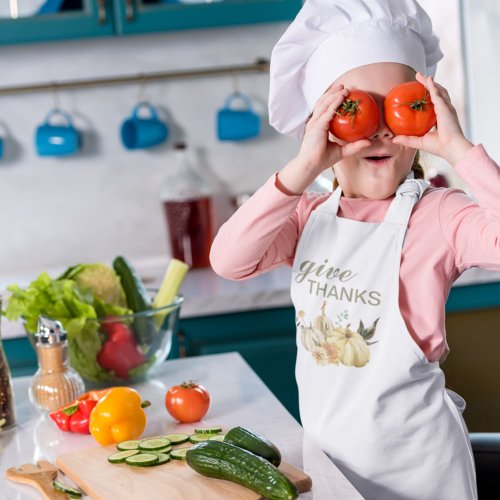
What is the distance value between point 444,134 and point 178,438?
0.58 meters

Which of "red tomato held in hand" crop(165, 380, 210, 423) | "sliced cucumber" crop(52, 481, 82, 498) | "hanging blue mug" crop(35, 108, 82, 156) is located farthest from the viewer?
"hanging blue mug" crop(35, 108, 82, 156)

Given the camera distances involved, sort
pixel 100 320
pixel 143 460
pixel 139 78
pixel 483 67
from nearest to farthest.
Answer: pixel 143 460
pixel 100 320
pixel 139 78
pixel 483 67

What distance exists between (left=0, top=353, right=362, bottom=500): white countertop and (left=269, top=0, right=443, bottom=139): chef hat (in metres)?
0.51

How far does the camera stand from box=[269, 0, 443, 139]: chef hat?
135 cm

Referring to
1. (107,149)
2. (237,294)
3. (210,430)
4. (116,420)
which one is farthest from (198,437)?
(107,149)

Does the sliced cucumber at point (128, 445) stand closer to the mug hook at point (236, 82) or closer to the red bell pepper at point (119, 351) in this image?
the red bell pepper at point (119, 351)

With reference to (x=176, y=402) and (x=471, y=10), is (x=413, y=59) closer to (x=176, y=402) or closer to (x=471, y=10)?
(x=176, y=402)

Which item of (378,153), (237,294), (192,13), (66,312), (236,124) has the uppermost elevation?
(192,13)

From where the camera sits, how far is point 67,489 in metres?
1.19

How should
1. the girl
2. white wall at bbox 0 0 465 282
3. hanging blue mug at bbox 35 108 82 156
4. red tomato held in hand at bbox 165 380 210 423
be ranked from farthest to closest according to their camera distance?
white wall at bbox 0 0 465 282 → hanging blue mug at bbox 35 108 82 156 → red tomato held in hand at bbox 165 380 210 423 → the girl

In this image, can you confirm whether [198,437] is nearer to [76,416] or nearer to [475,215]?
[76,416]

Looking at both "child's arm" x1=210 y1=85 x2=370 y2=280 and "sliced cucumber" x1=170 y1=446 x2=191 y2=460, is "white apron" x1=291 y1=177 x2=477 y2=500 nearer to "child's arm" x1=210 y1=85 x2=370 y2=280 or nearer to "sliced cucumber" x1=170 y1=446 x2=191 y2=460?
"child's arm" x1=210 y1=85 x2=370 y2=280

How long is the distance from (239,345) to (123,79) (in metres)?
1.00

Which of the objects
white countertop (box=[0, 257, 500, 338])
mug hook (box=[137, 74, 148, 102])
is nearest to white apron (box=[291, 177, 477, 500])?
white countertop (box=[0, 257, 500, 338])
